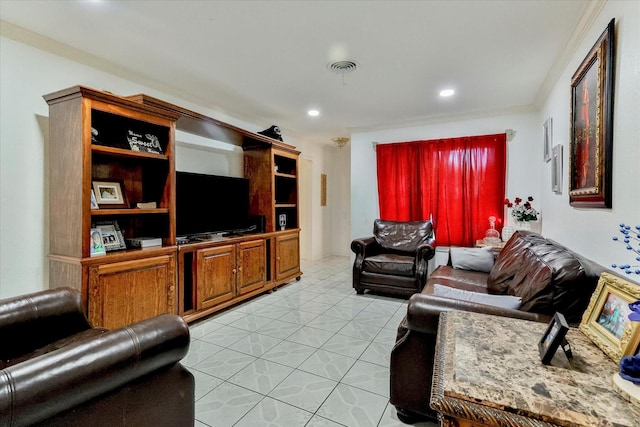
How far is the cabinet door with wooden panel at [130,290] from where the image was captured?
2.26m

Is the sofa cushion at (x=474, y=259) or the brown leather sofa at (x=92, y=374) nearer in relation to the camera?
the brown leather sofa at (x=92, y=374)

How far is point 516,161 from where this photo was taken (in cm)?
423

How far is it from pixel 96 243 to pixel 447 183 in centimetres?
433

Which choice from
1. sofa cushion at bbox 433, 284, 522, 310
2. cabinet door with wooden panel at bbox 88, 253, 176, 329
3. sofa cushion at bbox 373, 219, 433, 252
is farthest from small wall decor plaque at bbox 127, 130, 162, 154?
sofa cushion at bbox 373, 219, 433, 252

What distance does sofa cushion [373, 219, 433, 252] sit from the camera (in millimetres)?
4227

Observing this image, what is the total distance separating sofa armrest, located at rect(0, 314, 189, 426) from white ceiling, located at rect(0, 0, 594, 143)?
2.01 metres

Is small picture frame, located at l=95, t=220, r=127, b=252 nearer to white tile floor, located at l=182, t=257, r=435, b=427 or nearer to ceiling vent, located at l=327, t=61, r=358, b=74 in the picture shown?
white tile floor, located at l=182, t=257, r=435, b=427

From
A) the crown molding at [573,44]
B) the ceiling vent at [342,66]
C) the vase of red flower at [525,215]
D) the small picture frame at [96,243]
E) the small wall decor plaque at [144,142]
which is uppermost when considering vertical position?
the ceiling vent at [342,66]

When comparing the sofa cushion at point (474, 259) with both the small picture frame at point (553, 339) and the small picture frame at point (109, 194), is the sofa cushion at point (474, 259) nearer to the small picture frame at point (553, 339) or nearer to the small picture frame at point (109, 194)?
the small picture frame at point (553, 339)

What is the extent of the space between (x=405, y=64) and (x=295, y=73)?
A: 3.48ft

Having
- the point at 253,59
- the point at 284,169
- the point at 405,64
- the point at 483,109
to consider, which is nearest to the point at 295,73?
the point at 253,59

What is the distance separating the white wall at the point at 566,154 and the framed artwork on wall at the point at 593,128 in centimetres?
4

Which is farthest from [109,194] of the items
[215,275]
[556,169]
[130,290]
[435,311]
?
[556,169]

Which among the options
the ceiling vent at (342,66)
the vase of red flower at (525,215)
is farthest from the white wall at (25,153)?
the vase of red flower at (525,215)
